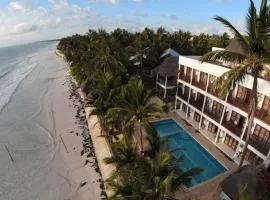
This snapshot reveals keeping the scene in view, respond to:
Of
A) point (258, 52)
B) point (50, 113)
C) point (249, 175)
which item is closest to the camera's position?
point (258, 52)

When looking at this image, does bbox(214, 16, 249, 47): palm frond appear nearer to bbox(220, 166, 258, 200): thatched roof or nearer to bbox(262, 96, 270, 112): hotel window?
bbox(262, 96, 270, 112): hotel window

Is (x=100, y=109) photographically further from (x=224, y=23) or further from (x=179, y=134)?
(x=224, y=23)

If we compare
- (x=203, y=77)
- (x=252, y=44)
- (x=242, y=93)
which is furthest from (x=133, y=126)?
(x=252, y=44)

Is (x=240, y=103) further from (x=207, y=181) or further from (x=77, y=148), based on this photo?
(x=77, y=148)

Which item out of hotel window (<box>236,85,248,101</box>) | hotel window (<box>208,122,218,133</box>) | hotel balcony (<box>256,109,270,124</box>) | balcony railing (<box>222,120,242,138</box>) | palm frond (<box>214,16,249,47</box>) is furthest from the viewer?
hotel window (<box>208,122,218,133</box>)

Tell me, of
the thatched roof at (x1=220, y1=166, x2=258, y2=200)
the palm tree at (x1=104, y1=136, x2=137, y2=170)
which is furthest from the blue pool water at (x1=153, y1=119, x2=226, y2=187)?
the thatched roof at (x1=220, y1=166, x2=258, y2=200)

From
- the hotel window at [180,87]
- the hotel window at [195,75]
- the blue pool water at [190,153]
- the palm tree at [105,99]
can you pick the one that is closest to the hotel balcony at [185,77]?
the hotel window at [195,75]

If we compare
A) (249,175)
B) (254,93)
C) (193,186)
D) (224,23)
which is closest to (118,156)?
(193,186)
